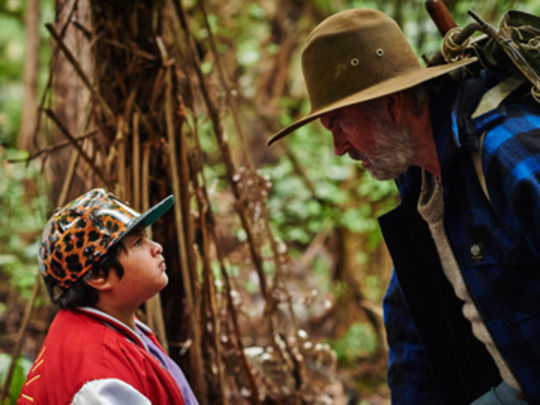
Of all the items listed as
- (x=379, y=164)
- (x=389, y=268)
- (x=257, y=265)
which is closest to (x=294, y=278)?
(x=389, y=268)

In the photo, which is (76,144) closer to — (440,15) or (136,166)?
(136,166)

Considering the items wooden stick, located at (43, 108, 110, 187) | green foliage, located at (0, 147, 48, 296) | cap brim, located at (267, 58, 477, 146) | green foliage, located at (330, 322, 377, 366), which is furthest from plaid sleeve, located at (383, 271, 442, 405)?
green foliage, located at (0, 147, 48, 296)

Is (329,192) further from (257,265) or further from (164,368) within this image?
(164,368)

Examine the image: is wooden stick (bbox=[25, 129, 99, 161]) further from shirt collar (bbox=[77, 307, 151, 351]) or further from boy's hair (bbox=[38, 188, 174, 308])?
shirt collar (bbox=[77, 307, 151, 351])

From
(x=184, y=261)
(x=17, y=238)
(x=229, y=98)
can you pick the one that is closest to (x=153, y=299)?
(x=184, y=261)

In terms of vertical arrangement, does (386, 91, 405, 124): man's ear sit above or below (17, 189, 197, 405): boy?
above

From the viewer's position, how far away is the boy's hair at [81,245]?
1.44 m

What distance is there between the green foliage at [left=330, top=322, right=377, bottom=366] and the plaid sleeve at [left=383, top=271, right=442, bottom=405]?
334 cm

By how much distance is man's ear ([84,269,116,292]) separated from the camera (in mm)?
1466

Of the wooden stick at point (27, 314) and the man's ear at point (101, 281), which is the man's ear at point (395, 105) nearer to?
the man's ear at point (101, 281)

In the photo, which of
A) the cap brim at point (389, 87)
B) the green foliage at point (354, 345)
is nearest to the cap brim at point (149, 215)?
the cap brim at point (389, 87)

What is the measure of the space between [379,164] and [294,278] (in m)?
4.91

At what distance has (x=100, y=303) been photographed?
151cm

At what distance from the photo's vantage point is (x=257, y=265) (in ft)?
8.36
